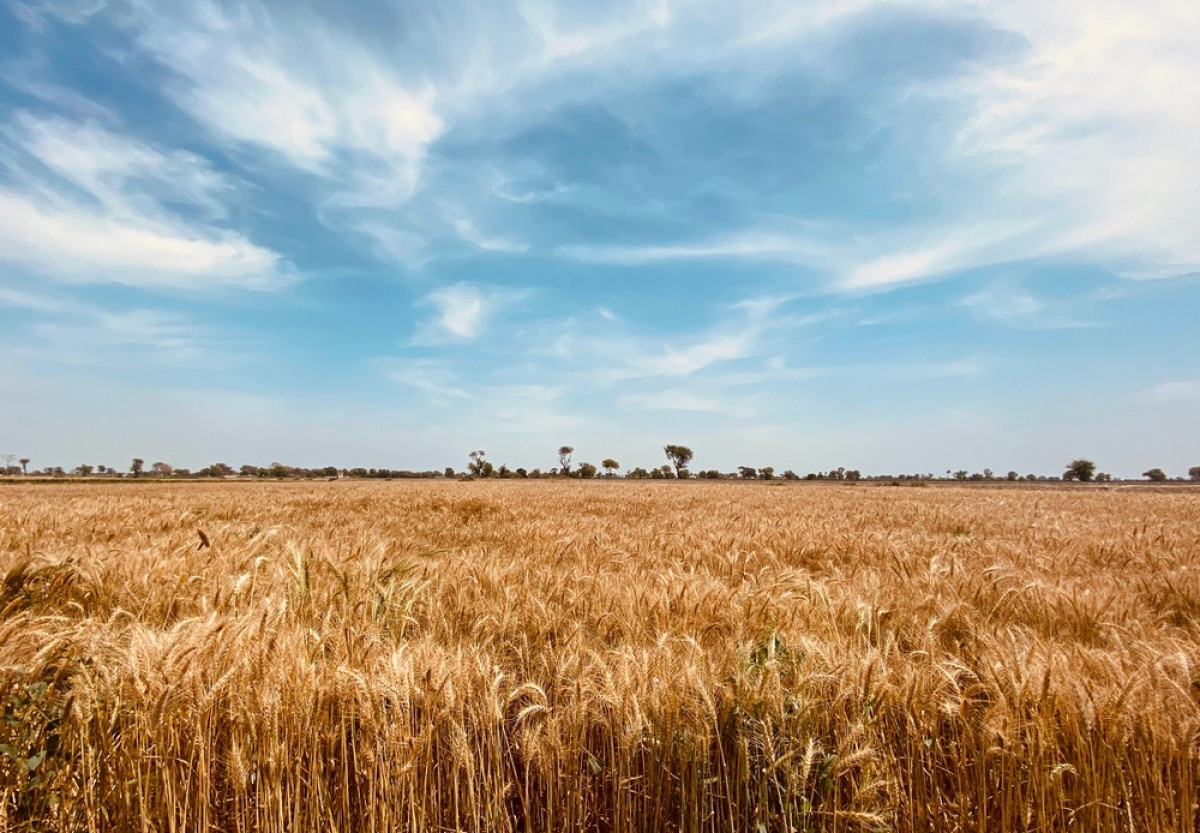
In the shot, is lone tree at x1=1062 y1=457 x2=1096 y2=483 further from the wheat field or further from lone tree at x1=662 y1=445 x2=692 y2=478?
the wheat field

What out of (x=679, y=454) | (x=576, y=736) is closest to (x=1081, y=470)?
(x=679, y=454)

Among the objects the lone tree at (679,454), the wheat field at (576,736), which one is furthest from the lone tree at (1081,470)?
the wheat field at (576,736)

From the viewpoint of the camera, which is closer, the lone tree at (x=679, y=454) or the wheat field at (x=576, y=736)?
the wheat field at (x=576, y=736)

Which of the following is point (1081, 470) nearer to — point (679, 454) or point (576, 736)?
point (679, 454)

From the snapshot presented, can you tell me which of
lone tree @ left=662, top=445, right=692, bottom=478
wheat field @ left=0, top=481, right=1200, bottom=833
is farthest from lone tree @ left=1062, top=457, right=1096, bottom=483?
wheat field @ left=0, top=481, right=1200, bottom=833

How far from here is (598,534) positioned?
693 centimetres

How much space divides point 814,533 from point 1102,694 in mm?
5636

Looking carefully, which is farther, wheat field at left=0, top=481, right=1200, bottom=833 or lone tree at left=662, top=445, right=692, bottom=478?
lone tree at left=662, top=445, right=692, bottom=478

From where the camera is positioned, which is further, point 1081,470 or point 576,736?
point 1081,470

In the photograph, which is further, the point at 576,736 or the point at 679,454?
the point at 679,454

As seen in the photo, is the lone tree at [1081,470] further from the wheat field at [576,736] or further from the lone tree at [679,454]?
the wheat field at [576,736]

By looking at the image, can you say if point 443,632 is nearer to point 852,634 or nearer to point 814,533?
point 852,634

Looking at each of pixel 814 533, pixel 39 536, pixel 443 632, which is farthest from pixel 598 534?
pixel 39 536

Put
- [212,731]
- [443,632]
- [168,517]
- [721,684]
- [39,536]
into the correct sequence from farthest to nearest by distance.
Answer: [168,517] → [39,536] → [443,632] → [721,684] → [212,731]
